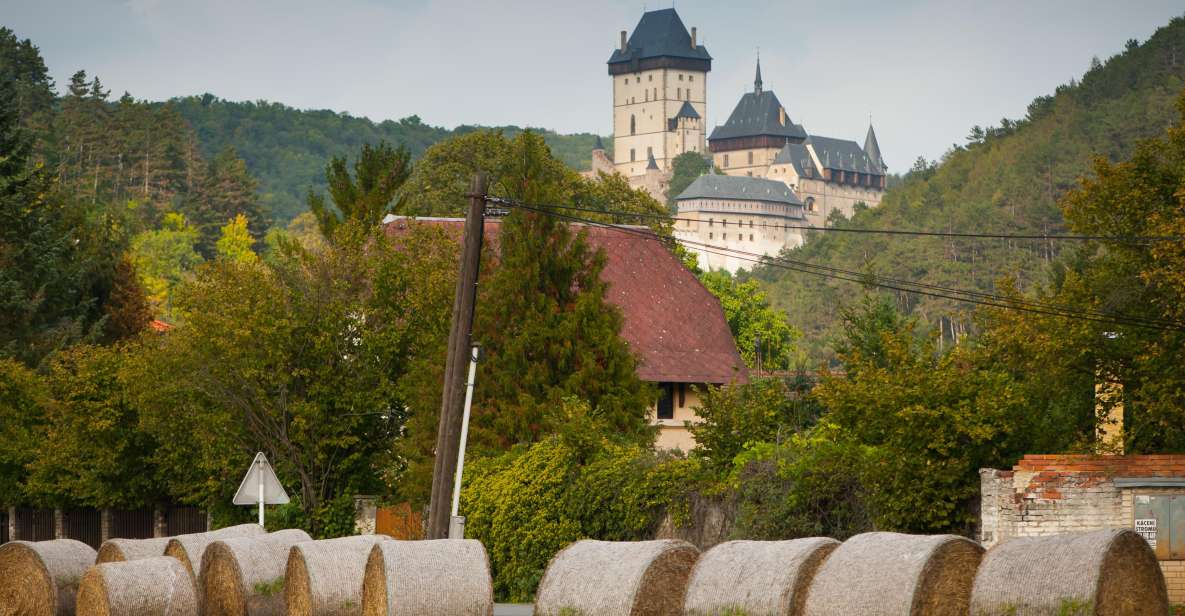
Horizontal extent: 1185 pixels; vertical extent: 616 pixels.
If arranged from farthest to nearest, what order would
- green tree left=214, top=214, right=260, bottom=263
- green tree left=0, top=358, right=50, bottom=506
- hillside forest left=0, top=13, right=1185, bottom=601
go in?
green tree left=214, top=214, right=260, bottom=263
green tree left=0, top=358, right=50, bottom=506
hillside forest left=0, top=13, right=1185, bottom=601

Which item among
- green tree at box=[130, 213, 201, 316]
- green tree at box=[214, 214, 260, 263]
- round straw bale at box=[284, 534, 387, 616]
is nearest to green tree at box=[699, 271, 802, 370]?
green tree at box=[130, 213, 201, 316]

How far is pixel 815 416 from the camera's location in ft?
142

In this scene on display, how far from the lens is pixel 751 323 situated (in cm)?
8988

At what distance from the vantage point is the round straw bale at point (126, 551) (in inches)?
875

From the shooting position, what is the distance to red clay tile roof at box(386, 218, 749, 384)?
48375 mm

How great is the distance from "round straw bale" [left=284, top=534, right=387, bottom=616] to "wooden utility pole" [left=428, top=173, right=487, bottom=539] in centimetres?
411

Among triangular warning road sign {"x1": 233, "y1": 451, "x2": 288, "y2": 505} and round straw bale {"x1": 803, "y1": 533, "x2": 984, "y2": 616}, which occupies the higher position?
triangular warning road sign {"x1": 233, "y1": 451, "x2": 288, "y2": 505}

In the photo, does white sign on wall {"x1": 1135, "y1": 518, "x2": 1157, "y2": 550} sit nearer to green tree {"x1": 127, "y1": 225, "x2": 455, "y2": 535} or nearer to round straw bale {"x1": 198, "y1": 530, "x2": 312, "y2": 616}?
round straw bale {"x1": 198, "y1": 530, "x2": 312, "y2": 616}

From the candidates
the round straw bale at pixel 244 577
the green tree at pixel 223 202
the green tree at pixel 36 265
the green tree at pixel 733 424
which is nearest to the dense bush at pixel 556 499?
the green tree at pixel 733 424

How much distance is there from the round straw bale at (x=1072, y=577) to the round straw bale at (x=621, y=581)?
3.71 metres

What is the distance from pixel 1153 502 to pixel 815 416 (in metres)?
21.8

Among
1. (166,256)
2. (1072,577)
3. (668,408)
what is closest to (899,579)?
(1072,577)

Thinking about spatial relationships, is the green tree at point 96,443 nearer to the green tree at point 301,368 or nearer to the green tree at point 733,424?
the green tree at point 301,368

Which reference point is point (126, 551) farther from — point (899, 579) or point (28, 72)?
point (28, 72)
